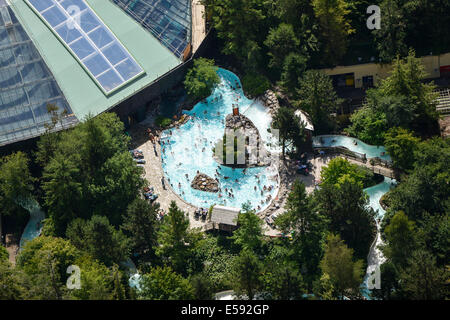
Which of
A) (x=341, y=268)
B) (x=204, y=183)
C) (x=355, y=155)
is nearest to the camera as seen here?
(x=341, y=268)

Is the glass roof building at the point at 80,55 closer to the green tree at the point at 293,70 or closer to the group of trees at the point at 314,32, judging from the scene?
the group of trees at the point at 314,32

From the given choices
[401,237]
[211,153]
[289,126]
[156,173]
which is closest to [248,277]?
[401,237]

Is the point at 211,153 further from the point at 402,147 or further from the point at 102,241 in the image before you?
the point at 402,147

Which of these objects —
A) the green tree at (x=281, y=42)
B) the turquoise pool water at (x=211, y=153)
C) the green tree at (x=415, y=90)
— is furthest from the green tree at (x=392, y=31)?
the turquoise pool water at (x=211, y=153)

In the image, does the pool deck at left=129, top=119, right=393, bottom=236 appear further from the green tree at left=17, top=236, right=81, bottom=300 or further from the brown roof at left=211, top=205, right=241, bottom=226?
the green tree at left=17, top=236, right=81, bottom=300

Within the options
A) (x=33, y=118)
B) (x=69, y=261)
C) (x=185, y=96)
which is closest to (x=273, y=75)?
(x=185, y=96)
